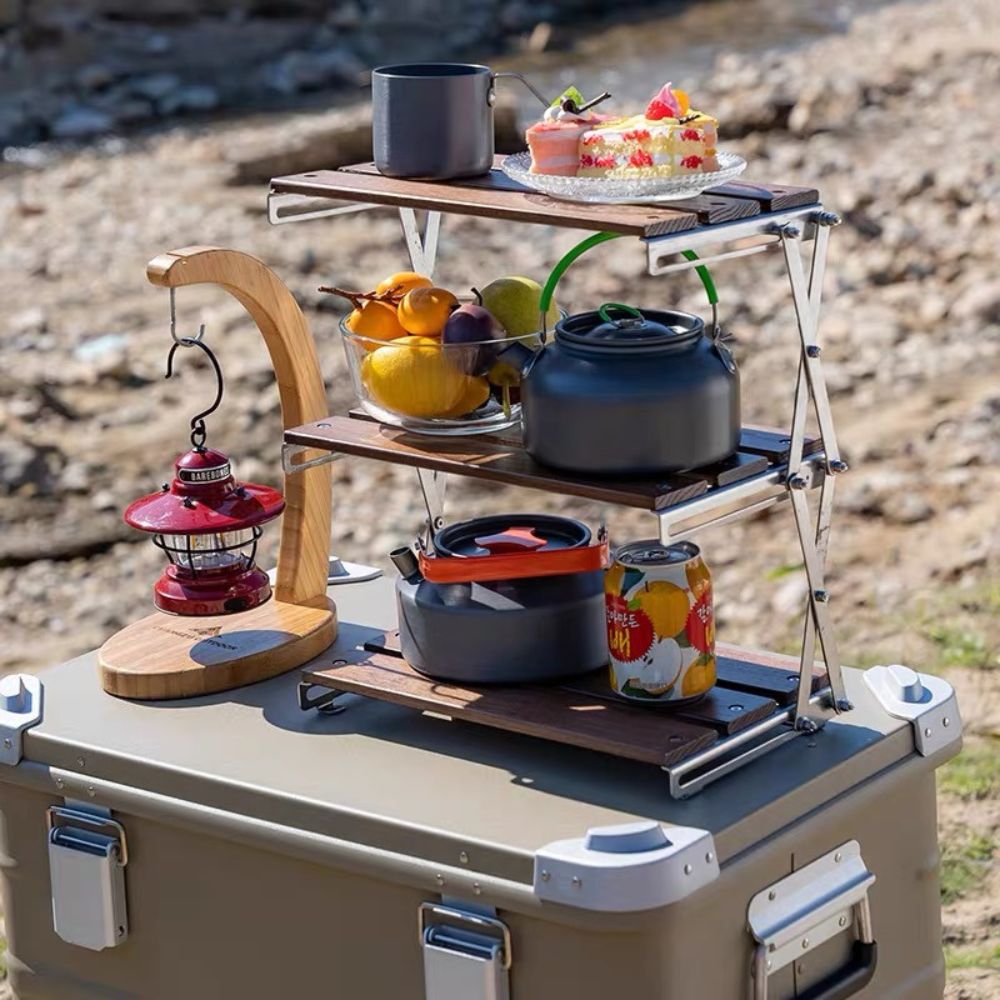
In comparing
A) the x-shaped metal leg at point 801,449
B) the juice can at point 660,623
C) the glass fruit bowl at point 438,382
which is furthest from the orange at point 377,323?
the x-shaped metal leg at point 801,449

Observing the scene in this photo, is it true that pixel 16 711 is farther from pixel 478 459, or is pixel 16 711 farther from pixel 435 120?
pixel 435 120

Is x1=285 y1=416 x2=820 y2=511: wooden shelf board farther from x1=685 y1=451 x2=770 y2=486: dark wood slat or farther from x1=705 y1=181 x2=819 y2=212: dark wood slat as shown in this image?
x1=705 y1=181 x2=819 y2=212: dark wood slat

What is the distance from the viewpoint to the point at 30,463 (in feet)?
19.3

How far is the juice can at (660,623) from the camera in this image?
2.59m

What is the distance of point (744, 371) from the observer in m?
6.42

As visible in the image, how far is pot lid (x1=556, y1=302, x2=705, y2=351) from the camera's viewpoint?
2.53 meters

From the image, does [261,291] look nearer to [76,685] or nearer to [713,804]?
[76,685]

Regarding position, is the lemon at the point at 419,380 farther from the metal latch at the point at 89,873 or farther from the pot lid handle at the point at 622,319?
the metal latch at the point at 89,873

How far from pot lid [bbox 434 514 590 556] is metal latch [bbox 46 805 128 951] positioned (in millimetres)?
603

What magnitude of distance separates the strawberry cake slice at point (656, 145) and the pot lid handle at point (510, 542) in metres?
0.51

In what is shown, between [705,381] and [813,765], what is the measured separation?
52 centimetres

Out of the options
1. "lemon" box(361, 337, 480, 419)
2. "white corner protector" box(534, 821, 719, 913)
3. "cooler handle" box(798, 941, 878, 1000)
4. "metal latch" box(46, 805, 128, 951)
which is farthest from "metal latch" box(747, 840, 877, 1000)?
"metal latch" box(46, 805, 128, 951)

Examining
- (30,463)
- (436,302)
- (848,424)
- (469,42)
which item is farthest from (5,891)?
(469,42)

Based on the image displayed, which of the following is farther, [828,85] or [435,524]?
[828,85]
